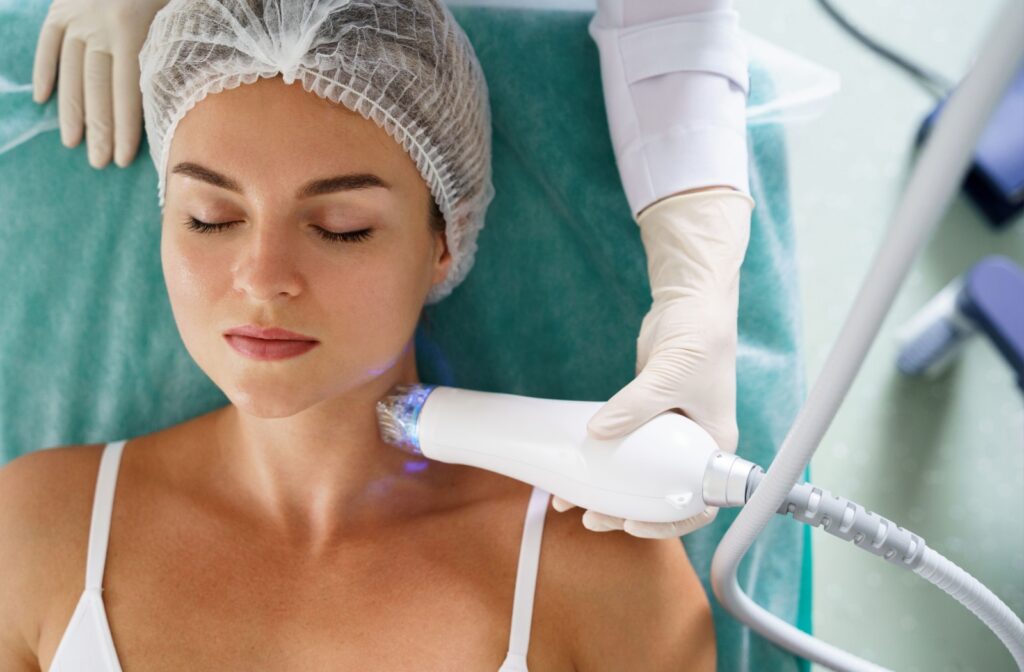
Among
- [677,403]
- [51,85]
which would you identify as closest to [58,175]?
[51,85]

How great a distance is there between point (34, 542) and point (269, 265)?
0.60 metres

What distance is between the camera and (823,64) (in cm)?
202

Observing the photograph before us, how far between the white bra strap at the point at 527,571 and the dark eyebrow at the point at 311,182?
19.8 inches

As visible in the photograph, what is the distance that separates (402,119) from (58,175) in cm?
68

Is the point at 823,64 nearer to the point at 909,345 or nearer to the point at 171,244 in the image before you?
the point at 909,345

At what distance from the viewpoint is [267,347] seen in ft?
3.70

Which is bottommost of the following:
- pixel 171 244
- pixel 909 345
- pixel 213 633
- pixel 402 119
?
pixel 213 633

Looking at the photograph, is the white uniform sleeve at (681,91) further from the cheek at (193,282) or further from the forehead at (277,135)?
the cheek at (193,282)

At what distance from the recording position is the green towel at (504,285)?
4.90 ft

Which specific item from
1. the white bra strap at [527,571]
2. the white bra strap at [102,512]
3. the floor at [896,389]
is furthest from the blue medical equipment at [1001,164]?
the white bra strap at [102,512]

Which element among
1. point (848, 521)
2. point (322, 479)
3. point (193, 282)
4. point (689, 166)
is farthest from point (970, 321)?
point (193, 282)

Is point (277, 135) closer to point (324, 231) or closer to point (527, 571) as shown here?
point (324, 231)

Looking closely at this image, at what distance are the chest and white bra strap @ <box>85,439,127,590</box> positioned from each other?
0.01m

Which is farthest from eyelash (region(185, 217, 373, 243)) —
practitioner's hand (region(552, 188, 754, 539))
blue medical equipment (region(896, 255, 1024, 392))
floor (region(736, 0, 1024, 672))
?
blue medical equipment (region(896, 255, 1024, 392))
